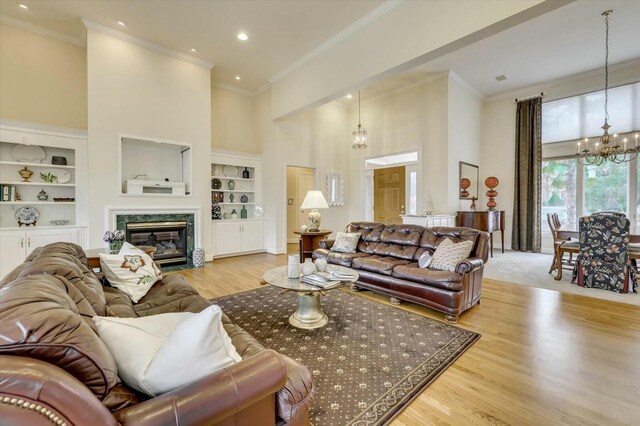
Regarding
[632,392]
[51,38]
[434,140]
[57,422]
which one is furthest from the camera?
[434,140]

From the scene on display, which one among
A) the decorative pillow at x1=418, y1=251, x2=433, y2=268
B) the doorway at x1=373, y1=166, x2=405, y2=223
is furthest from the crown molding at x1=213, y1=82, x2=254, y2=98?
the decorative pillow at x1=418, y1=251, x2=433, y2=268

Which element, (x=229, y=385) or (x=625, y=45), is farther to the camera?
(x=625, y=45)

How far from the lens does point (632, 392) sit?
1.82m

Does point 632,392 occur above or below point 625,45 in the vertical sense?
below

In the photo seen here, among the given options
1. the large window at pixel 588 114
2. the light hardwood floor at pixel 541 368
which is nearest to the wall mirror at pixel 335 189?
the light hardwood floor at pixel 541 368

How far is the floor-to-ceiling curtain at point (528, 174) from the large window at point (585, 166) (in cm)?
32

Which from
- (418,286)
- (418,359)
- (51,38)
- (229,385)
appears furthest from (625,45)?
(51,38)

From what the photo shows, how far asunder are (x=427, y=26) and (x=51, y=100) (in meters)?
5.98

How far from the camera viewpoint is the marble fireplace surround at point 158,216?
4.64 meters

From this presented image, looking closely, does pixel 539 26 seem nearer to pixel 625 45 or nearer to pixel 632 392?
pixel 625 45

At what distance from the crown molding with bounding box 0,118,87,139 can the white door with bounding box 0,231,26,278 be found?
1540 mm

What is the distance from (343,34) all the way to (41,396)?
206 inches

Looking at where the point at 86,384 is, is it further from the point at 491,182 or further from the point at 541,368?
the point at 491,182

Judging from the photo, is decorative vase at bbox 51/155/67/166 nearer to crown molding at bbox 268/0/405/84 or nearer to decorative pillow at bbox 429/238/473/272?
crown molding at bbox 268/0/405/84
